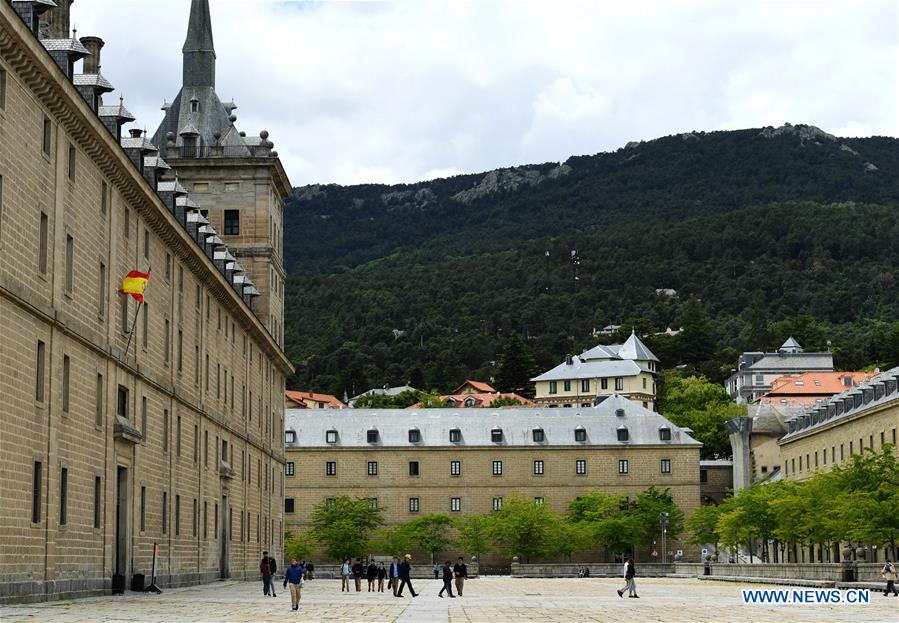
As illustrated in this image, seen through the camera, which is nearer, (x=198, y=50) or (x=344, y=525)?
(x=198, y=50)

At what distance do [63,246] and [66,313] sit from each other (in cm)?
175

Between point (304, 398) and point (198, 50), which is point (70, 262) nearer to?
point (198, 50)

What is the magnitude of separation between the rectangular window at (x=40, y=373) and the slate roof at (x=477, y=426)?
291 ft

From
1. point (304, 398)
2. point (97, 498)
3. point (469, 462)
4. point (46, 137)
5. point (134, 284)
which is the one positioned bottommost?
point (97, 498)

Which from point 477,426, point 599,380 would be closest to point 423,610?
point 477,426

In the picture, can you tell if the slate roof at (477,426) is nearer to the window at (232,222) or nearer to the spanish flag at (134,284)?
the window at (232,222)

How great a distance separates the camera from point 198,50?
83875mm

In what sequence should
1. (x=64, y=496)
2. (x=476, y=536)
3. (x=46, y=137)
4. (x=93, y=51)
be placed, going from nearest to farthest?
(x=46, y=137)
(x=64, y=496)
(x=93, y=51)
(x=476, y=536)

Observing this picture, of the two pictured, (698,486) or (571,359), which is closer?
(698,486)

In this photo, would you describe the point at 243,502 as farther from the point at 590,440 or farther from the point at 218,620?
the point at 590,440

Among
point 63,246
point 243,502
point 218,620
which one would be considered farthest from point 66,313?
point 243,502

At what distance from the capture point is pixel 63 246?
37.6 m

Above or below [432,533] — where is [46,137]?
above

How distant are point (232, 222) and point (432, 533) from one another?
155 ft
